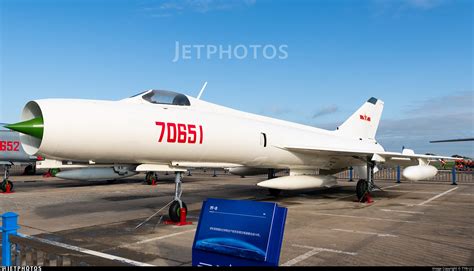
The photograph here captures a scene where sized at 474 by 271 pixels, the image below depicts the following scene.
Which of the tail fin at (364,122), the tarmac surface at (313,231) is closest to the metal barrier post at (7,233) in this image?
the tarmac surface at (313,231)

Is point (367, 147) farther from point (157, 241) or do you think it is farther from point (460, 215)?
point (157, 241)

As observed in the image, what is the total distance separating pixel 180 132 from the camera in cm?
779

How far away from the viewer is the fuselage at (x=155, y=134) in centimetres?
619

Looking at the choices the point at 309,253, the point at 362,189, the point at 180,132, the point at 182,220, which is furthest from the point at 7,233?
the point at 362,189

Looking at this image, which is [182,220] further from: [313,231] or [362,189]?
[362,189]

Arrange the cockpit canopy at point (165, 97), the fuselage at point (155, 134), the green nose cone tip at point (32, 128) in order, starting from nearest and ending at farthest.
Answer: the green nose cone tip at point (32, 128), the fuselage at point (155, 134), the cockpit canopy at point (165, 97)

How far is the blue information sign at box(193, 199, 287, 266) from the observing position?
3.15m

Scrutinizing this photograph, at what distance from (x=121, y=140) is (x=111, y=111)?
22.1 inches

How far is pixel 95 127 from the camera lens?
648 centimetres

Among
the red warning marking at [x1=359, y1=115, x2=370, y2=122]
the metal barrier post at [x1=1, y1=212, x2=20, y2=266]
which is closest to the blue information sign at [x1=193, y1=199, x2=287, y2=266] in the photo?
the metal barrier post at [x1=1, y1=212, x2=20, y2=266]

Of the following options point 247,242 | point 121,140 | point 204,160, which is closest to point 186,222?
point 204,160

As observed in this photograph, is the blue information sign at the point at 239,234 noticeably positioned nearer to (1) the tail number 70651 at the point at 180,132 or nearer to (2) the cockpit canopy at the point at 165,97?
(1) the tail number 70651 at the point at 180,132

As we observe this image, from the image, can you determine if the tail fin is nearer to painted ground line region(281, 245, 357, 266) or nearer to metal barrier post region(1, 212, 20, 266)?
painted ground line region(281, 245, 357, 266)

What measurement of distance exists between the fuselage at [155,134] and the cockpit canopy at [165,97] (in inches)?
5.9
